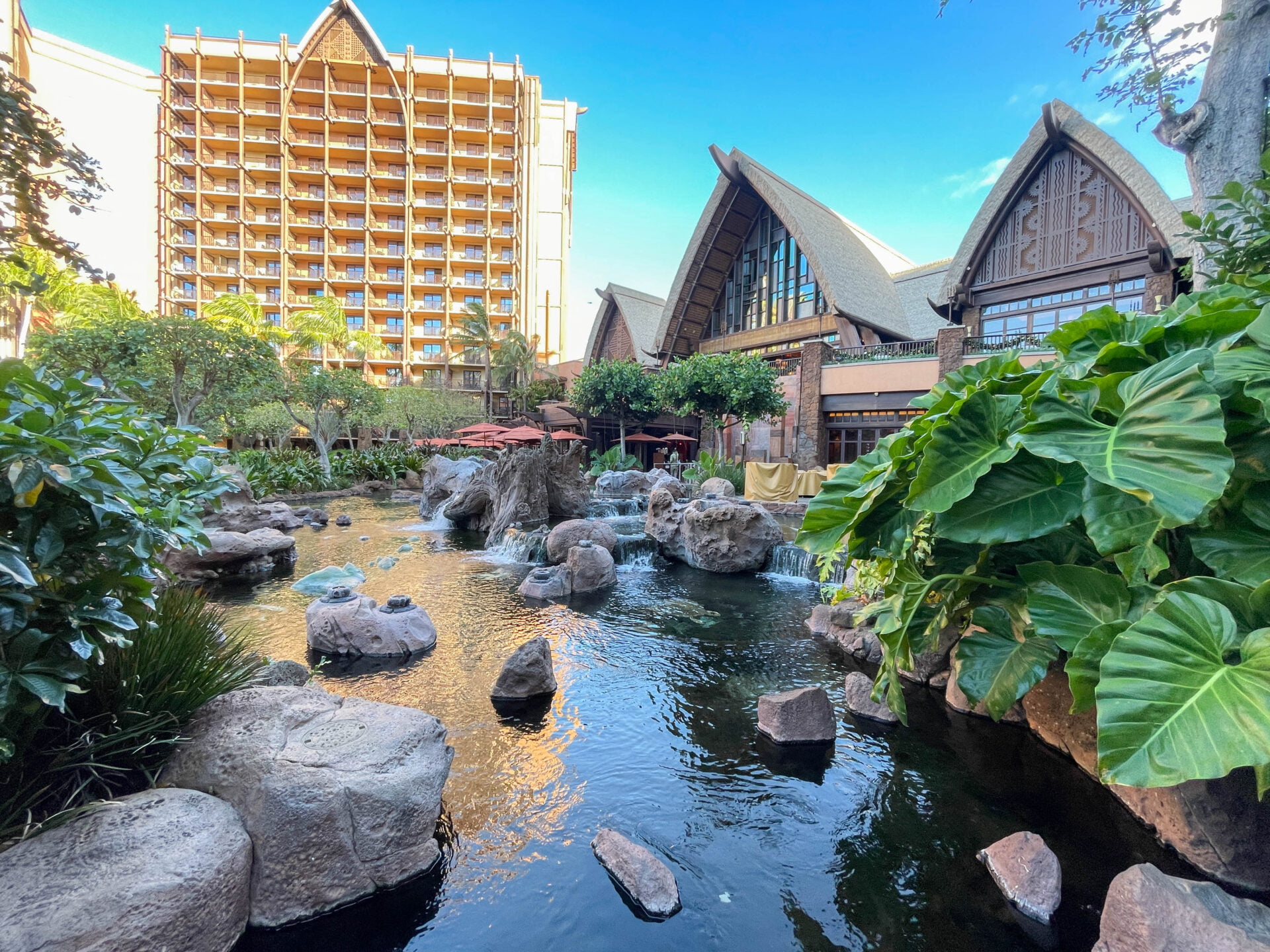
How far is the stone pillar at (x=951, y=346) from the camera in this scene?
19.8m

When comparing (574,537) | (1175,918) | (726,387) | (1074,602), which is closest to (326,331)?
(726,387)

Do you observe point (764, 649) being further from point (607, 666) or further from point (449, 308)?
point (449, 308)

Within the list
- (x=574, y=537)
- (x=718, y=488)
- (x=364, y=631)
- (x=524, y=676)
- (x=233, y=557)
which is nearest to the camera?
(x=524, y=676)

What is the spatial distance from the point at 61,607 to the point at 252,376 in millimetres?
Answer: 17893

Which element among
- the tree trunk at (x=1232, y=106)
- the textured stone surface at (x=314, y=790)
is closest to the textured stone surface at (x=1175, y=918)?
the textured stone surface at (x=314, y=790)

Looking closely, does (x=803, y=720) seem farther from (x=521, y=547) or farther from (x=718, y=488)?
(x=718, y=488)

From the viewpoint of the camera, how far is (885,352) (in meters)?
21.9

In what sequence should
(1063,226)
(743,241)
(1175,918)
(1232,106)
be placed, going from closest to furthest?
(1175,918) → (1232,106) → (1063,226) → (743,241)

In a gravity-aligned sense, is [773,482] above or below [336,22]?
below

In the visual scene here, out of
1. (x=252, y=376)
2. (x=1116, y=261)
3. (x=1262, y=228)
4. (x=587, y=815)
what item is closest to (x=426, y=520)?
(x=252, y=376)

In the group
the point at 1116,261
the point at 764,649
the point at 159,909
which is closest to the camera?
the point at 159,909

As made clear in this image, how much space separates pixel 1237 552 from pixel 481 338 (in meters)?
36.6

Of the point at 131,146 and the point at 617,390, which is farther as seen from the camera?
the point at 131,146

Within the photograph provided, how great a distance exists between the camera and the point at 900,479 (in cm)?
296
